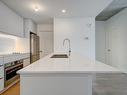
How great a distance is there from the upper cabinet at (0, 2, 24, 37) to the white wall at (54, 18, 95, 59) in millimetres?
1536

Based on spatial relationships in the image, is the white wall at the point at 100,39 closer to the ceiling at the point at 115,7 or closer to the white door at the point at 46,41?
the ceiling at the point at 115,7

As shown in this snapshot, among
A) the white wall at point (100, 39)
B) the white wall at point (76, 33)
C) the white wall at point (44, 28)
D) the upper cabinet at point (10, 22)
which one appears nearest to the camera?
the upper cabinet at point (10, 22)

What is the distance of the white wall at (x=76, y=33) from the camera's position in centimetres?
651

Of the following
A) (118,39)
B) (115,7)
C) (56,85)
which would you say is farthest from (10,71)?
(118,39)

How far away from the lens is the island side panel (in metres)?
1.30

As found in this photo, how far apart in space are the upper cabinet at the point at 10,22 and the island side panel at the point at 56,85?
3336 mm

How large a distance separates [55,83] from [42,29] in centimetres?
701

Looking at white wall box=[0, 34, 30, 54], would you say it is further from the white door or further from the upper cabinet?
the white door

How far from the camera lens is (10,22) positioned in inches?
193

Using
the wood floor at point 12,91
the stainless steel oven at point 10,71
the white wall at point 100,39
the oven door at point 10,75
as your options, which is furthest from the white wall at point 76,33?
the wood floor at point 12,91

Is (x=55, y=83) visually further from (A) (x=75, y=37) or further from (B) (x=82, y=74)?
(A) (x=75, y=37)

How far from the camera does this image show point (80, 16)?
6359 millimetres

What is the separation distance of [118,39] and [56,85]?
19.8 ft

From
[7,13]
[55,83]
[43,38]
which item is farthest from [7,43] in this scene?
[55,83]
